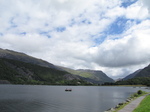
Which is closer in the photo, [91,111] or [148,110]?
[148,110]

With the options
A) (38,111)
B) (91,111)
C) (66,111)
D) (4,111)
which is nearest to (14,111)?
(4,111)

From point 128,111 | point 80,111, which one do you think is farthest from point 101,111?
point 128,111

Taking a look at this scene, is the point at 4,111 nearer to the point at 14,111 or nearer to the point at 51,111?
the point at 14,111

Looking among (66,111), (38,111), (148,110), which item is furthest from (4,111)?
(148,110)

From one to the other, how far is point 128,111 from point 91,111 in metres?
22.2

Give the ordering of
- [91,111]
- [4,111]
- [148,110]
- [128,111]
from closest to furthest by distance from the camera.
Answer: [148,110] → [128,111] → [4,111] → [91,111]

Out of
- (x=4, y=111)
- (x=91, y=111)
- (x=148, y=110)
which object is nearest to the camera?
(x=148, y=110)

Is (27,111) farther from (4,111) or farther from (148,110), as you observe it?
(148,110)

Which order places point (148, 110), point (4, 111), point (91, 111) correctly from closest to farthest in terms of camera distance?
1. point (148, 110)
2. point (4, 111)
3. point (91, 111)

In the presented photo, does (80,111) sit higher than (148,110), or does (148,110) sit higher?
(148,110)

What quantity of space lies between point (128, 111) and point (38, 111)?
31568 mm

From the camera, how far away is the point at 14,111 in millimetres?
55844

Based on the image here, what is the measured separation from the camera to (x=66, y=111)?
191 ft

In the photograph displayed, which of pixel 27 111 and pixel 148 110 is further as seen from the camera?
pixel 27 111
